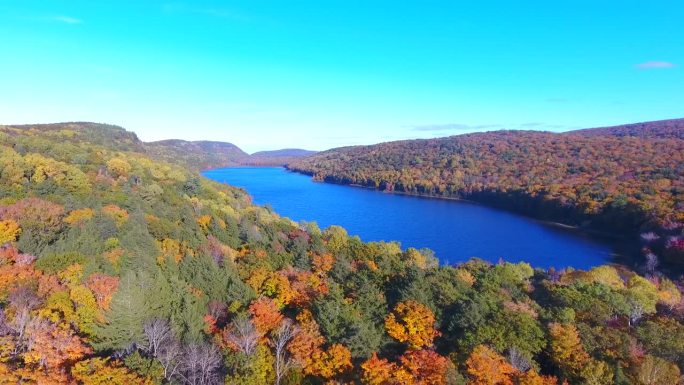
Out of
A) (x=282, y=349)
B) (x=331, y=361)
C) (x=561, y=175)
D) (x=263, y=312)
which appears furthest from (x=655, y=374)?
(x=561, y=175)

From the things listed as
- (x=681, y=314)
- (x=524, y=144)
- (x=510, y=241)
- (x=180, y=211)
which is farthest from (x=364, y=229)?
(x=524, y=144)

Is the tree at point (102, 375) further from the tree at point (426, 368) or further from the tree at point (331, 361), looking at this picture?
the tree at point (426, 368)

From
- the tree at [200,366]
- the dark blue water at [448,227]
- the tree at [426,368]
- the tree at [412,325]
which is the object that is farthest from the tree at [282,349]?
the dark blue water at [448,227]

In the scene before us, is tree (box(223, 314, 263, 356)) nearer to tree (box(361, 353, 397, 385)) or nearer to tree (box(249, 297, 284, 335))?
tree (box(249, 297, 284, 335))

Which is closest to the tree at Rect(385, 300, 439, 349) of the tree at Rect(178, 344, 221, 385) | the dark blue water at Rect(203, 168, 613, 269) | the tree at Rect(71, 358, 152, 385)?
the tree at Rect(178, 344, 221, 385)

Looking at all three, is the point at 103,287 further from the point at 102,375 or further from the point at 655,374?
the point at 655,374

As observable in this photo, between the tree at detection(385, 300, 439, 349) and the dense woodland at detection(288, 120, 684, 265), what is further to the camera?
the dense woodland at detection(288, 120, 684, 265)
